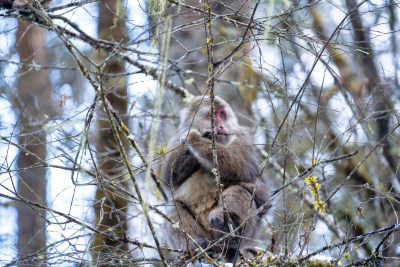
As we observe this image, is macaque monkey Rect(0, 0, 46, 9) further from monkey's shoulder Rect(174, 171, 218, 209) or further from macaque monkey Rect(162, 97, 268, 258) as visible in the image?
monkey's shoulder Rect(174, 171, 218, 209)

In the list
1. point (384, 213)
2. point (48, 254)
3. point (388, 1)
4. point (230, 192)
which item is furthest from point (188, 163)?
point (384, 213)

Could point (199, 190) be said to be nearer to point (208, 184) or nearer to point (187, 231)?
point (208, 184)

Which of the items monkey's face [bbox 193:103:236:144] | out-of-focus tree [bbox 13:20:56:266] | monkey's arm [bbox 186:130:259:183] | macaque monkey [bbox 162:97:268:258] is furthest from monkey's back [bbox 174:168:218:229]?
out-of-focus tree [bbox 13:20:56:266]

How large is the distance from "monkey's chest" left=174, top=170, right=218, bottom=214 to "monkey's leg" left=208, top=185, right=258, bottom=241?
248 mm

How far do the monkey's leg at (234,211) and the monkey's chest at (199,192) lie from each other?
0.25 meters

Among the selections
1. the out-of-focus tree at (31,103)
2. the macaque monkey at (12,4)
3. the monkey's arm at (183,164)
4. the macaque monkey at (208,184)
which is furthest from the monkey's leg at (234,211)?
the macaque monkey at (12,4)

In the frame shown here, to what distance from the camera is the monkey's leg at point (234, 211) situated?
17.9 feet

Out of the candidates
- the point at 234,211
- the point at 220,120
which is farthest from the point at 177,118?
the point at 234,211

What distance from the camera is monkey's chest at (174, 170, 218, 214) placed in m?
6.04

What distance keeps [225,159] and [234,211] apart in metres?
0.77

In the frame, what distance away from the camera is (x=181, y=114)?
7324mm

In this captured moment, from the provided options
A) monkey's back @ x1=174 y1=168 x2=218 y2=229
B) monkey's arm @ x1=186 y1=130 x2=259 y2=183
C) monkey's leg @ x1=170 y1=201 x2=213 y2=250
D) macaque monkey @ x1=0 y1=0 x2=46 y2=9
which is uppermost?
macaque monkey @ x1=0 y1=0 x2=46 y2=9

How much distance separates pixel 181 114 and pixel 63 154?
3.28 m

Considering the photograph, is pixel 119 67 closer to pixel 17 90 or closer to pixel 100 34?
pixel 17 90
